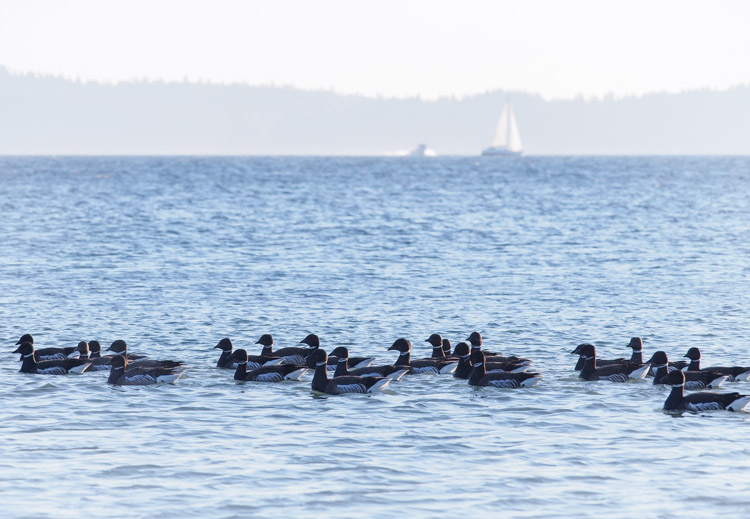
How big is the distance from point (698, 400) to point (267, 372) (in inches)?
357

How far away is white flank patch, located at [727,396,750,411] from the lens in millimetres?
19875

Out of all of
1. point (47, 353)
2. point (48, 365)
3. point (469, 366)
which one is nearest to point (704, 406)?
point (469, 366)

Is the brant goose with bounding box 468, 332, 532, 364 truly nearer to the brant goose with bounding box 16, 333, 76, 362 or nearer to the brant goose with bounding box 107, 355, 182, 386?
the brant goose with bounding box 107, 355, 182, 386

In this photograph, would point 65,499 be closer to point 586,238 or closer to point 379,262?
point 379,262

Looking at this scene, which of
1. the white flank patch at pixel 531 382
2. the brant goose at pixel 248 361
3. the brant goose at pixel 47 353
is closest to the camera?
the white flank patch at pixel 531 382

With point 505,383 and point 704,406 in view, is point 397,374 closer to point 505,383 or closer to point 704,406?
point 505,383

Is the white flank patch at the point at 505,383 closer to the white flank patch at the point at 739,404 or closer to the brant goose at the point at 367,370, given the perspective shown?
the brant goose at the point at 367,370

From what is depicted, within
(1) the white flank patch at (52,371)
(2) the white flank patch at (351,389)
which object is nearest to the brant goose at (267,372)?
(2) the white flank patch at (351,389)

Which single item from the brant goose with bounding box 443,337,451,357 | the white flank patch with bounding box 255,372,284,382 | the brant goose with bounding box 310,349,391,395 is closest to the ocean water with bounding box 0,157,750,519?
the brant goose with bounding box 310,349,391,395

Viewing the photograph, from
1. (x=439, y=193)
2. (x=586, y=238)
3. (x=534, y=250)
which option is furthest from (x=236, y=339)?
(x=439, y=193)

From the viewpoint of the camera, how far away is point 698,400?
2005 centimetres

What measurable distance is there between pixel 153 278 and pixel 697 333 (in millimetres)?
21989

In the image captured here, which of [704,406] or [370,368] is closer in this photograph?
[704,406]

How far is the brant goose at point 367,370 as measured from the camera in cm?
2231
